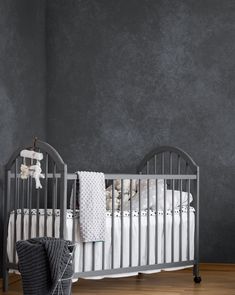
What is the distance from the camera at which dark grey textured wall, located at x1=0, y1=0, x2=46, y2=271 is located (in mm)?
4656

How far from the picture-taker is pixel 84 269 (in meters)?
4.04

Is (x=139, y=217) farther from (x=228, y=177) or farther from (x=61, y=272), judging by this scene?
(x=228, y=177)

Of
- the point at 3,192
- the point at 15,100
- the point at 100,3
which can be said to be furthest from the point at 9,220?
the point at 100,3

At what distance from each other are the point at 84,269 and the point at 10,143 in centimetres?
115

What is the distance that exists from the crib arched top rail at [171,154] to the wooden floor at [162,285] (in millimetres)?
731

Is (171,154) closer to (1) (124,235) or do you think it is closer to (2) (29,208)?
(1) (124,235)

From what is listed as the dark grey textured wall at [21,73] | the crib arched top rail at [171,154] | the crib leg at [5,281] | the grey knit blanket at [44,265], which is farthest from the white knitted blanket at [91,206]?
the crib arched top rail at [171,154]

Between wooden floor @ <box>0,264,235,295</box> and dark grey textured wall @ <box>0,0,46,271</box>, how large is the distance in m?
0.75

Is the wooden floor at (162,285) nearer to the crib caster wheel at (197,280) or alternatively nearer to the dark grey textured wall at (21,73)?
the crib caster wheel at (197,280)

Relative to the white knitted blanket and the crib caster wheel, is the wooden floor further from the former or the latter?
the white knitted blanket

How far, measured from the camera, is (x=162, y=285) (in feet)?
14.6

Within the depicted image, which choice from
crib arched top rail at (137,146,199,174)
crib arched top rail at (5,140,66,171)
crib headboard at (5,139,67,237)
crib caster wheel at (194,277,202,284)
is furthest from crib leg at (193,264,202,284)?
crib arched top rail at (5,140,66,171)

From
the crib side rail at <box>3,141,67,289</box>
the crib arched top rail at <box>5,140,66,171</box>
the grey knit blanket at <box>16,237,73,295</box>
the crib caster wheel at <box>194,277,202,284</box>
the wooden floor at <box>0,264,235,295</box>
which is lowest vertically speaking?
the wooden floor at <box>0,264,235,295</box>

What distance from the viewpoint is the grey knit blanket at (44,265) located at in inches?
139
